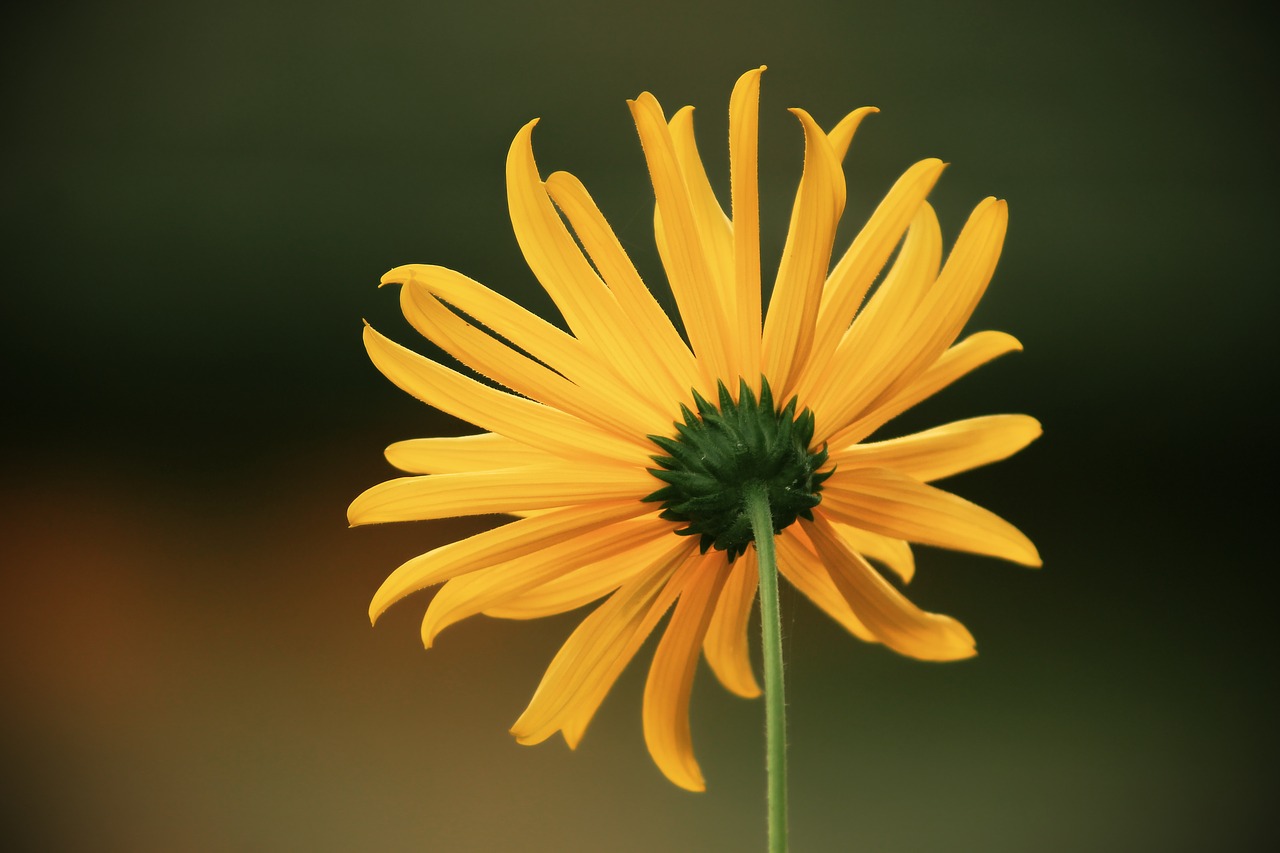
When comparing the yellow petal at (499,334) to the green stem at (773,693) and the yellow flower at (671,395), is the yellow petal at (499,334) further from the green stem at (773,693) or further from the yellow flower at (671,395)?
the green stem at (773,693)

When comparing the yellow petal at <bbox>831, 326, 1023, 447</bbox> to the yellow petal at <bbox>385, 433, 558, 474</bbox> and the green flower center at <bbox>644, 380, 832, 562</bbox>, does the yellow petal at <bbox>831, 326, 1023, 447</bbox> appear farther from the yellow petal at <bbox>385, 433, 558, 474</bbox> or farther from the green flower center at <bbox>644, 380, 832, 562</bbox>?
the yellow petal at <bbox>385, 433, 558, 474</bbox>

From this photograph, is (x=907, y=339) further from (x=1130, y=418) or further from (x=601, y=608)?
(x=1130, y=418)

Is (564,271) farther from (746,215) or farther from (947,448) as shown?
(947,448)

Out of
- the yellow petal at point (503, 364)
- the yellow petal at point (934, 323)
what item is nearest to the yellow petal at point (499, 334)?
the yellow petal at point (503, 364)

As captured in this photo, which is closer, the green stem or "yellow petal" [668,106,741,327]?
the green stem

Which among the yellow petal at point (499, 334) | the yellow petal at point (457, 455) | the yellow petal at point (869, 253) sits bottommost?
the yellow petal at point (457, 455)

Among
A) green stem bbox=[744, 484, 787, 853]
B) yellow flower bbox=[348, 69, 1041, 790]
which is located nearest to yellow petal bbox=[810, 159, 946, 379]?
yellow flower bbox=[348, 69, 1041, 790]
